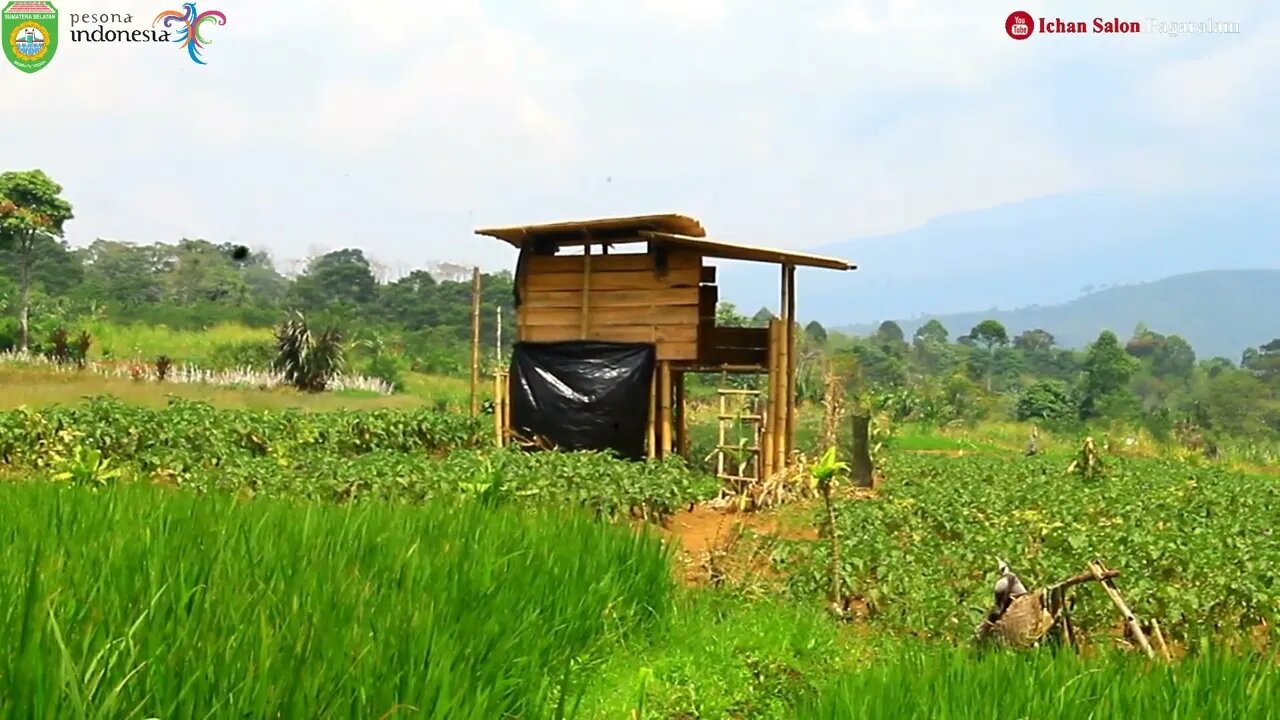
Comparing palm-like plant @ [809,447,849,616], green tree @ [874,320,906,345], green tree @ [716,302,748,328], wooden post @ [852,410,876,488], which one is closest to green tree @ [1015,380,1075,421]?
green tree @ [716,302,748,328]

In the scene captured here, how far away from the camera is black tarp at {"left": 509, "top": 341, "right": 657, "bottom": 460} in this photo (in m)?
12.5

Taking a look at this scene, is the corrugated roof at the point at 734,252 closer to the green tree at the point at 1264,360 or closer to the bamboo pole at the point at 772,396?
the bamboo pole at the point at 772,396

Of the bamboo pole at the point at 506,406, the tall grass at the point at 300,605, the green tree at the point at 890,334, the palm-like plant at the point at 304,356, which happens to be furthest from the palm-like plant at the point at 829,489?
the green tree at the point at 890,334

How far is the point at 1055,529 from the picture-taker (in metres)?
8.42

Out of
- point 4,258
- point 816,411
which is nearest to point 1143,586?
point 816,411

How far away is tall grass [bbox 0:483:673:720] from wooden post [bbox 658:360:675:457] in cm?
670

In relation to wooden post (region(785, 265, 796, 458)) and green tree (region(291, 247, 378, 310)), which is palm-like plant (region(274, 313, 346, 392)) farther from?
green tree (region(291, 247, 378, 310))

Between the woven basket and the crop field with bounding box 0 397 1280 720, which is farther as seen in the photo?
the woven basket

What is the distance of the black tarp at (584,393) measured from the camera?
12.5 metres

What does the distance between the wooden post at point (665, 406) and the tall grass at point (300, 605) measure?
670 cm

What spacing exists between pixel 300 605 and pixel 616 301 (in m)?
10.1

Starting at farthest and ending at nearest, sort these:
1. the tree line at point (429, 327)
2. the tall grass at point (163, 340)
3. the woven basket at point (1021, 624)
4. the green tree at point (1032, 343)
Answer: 1. the green tree at point (1032, 343)
2. the tree line at point (429, 327)
3. the tall grass at point (163, 340)
4. the woven basket at point (1021, 624)

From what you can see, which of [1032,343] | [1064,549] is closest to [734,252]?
[1064,549]

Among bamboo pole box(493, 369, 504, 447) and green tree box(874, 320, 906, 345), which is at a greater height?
green tree box(874, 320, 906, 345)
